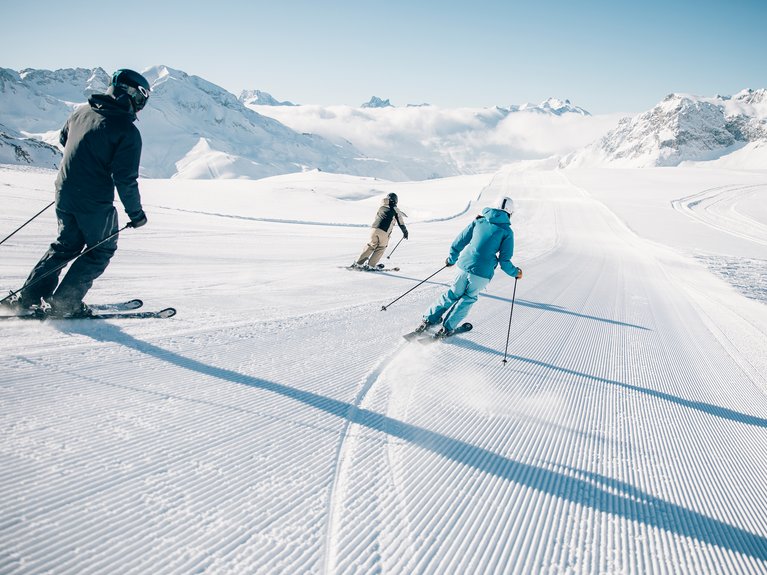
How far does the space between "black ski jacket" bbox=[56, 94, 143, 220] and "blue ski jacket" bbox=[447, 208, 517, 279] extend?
3709 mm

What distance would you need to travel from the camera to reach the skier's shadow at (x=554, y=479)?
8.56ft

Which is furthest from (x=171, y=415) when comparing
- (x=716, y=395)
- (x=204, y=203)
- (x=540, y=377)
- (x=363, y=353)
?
(x=204, y=203)

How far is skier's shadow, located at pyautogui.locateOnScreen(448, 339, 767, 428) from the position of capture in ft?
14.2

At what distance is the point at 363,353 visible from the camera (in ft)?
15.1

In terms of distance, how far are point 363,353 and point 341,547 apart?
102 inches

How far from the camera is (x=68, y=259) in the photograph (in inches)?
161

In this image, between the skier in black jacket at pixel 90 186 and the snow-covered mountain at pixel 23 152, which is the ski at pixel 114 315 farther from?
the snow-covered mountain at pixel 23 152

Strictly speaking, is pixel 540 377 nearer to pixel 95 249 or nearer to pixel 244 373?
pixel 244 373

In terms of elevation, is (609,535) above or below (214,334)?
below

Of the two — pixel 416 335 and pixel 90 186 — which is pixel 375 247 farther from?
pixel 90 186

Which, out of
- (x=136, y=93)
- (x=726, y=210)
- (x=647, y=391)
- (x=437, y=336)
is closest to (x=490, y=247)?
(x=437, y=336)

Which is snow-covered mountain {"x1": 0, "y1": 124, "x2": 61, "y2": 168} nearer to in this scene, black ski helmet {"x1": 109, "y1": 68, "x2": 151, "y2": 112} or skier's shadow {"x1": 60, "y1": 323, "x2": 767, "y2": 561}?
black ski helmet {"x1": 109, "y1": 68, "x2": 151, "y2": 112}

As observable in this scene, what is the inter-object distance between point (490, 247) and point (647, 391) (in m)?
2.39

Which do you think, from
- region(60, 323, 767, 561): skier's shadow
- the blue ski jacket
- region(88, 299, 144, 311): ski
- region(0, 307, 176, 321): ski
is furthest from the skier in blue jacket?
region(88, 299, 144, 311): ski
